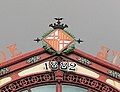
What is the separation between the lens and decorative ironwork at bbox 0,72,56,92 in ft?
69.5

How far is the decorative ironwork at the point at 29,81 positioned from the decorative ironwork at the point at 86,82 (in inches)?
14.7

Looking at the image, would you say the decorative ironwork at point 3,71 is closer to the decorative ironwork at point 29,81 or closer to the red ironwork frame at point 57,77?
the red ironwork frame at point 57,77

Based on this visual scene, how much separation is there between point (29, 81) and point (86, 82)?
1.50 meters

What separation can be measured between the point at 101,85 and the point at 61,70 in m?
1.12

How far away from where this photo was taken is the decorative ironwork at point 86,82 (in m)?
21.2

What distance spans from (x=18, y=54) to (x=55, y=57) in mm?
1022

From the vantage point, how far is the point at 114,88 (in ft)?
69.7

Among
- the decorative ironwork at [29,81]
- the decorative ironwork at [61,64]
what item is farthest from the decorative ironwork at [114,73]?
the decorative ironwork at [29,81]

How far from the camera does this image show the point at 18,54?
71.0ft

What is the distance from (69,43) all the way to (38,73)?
1156 millimetres

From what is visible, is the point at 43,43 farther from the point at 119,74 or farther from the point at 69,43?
the point at 119,74

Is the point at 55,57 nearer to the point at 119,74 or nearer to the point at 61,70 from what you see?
the point at 61,70

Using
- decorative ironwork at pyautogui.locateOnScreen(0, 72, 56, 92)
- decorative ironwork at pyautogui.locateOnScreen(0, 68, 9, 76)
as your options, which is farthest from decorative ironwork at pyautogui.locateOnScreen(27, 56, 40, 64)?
decorative ironwork at pyautogui.locateOnScreen(0, 68, 9, 76)

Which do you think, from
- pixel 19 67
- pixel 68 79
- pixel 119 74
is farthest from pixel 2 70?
pixel 119 74
